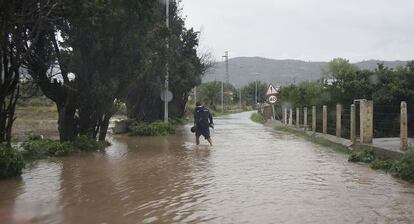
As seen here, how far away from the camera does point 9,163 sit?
11367mm

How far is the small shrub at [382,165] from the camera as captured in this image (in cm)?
1232

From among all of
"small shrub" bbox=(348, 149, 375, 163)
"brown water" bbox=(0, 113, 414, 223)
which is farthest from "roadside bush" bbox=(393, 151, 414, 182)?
"small shrub" bbox=(348, 149, 375, 163)

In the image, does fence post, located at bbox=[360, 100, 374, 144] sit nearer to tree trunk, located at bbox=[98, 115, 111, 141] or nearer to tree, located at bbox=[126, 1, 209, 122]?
tree trunk, located at bbox=[98, 115, 111, 141]

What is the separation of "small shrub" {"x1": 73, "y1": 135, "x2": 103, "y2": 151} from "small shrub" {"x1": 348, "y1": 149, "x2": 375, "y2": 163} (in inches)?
333

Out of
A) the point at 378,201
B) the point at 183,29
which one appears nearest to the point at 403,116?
the point at 378,201

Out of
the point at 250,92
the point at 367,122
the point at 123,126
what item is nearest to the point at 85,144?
the point at 367,122

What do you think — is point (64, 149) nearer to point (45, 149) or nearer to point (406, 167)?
point (45, 149)

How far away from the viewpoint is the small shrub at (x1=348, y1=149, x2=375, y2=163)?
14062mm

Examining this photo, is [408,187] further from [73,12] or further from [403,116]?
[73,12]

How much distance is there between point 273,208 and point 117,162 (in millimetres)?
7520

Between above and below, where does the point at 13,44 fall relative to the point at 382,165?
above

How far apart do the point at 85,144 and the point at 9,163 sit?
626cm

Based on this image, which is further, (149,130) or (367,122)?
(149,130)

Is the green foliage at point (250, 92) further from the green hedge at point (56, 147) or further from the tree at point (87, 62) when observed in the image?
the green hedge at point (56, 147)
